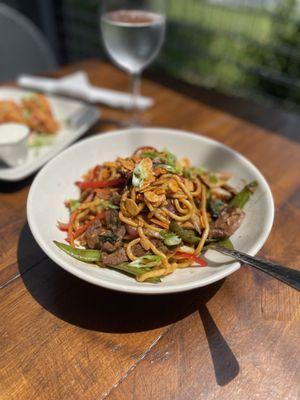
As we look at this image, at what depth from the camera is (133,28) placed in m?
1.73

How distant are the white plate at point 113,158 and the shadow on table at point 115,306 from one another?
3.4 inches

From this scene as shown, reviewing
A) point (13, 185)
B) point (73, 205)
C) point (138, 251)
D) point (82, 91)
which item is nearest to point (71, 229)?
point (73, 205)

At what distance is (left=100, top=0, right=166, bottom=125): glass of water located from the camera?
176cm

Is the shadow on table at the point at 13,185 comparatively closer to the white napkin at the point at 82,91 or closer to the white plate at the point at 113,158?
the white plate at the point at 113,158

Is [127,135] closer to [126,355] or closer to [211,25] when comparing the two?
[126,355]

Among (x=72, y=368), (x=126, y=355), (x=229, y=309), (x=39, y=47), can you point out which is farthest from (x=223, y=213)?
(x=39, y=47)

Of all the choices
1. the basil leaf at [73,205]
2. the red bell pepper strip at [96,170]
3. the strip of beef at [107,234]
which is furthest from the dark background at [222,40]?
the strip of beef at [107,234]

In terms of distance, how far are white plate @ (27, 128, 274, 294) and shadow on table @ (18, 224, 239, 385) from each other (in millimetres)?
86

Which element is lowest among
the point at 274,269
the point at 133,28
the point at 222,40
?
the point at 222,40

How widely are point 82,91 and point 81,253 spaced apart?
154cm

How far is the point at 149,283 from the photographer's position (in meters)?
1.01

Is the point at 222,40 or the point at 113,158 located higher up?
the point at 113,158

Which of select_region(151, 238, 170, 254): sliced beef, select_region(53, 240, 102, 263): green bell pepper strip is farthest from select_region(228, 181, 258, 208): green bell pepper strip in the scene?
select_region(53, 240, 102, 263): green bell pepper strip

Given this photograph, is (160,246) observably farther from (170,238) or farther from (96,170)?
(96,170)
